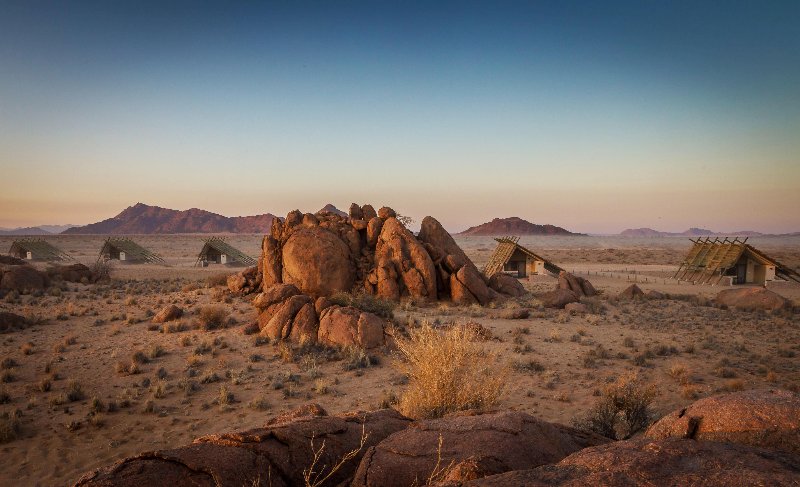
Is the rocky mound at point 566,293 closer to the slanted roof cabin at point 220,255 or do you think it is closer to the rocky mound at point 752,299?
the rocky mound at point 752,299

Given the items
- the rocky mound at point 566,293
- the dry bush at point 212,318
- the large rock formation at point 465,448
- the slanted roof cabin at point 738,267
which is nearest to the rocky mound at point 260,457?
the large rock formation at point 465,448

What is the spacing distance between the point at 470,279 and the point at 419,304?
9.54 ft

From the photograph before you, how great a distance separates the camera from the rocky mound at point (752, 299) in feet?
63.0

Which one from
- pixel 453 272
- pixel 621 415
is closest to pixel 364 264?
pixel 453 272

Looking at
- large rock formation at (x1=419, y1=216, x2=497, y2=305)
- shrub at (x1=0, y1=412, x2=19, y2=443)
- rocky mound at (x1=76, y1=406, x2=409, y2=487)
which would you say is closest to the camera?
rocky mound at (x1=76, y1=406, x2=409, y2=487)

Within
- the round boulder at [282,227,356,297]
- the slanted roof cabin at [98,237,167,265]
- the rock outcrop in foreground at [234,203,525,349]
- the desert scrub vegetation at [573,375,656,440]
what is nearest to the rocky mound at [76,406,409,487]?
the desert scrub vegetation at [573,375,656,440]

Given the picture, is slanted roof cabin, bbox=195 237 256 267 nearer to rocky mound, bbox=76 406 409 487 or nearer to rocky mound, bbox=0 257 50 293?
rocky mound, bbox=0 257 50 293

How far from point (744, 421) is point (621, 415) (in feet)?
12.0

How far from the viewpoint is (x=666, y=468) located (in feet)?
8.46

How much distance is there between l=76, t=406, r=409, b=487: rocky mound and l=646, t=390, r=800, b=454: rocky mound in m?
2.57

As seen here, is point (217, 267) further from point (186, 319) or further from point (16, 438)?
point (16, 438)

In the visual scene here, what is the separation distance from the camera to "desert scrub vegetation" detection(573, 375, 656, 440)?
650 centimetres

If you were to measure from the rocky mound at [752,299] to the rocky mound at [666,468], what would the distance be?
69.4 ft

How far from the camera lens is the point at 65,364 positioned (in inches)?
441
